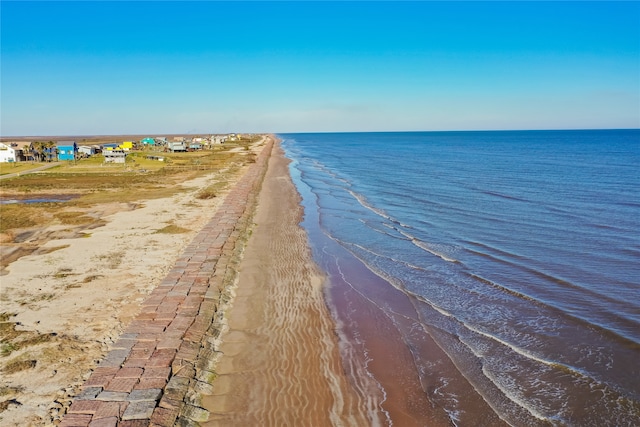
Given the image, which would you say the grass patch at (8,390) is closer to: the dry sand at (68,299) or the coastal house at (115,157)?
the dry sand at (68,299)

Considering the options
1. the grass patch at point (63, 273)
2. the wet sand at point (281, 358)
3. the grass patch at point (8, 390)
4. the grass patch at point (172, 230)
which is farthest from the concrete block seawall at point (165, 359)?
the grass patch at point (172, 230)

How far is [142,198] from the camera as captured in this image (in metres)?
25.7

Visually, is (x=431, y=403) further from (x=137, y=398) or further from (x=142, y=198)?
(x=142, y=198)

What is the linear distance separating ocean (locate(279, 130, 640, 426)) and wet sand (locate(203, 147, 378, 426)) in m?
0.40

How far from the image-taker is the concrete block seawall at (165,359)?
19.2 feet

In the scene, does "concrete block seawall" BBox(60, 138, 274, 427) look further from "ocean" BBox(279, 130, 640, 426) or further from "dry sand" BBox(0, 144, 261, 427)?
"ocean" BBox(279, 130, 640, 426)

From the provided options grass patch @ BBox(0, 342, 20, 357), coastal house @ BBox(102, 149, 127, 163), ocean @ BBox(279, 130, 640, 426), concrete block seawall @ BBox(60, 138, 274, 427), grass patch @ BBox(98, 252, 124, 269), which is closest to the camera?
A: concrete block seawall @ BBox(60, 138, 274, 427)

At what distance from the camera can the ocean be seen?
7.00 m

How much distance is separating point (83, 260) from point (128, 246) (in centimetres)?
170

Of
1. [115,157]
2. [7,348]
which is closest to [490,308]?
[7,348]

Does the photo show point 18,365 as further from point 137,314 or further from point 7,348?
point 137,314

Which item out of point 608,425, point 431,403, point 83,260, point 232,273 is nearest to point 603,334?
point 608,425

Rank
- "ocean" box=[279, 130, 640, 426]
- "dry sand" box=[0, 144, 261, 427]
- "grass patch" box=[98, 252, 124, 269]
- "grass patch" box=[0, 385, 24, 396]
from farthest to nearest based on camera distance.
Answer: "grass patch" box=[98, 252, 124, 269]
"ocean" box=[279, 130, 640, 426]
"dry sand" box=[0, 144, 261, 427]
"grass patch" box=[0, 385, 24, 396]

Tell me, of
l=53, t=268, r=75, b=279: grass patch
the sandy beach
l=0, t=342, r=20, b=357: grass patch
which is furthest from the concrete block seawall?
l=53, t=268, r=75, b=279: grass patch
